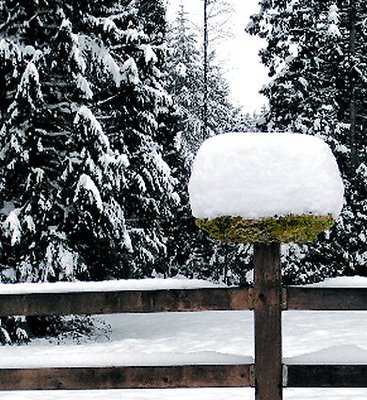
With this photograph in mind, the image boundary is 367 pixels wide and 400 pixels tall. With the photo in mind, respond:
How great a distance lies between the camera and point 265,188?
331 centimetres

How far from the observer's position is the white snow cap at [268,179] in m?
3.29

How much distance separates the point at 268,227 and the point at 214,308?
0.58 metres

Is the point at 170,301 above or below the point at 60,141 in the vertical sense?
below

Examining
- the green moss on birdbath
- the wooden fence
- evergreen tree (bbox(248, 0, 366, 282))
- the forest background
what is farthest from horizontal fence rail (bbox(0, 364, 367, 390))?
evergreen tree (bbox(248, 0, 366, 282))

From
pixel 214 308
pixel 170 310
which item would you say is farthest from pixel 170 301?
pixel 214 308

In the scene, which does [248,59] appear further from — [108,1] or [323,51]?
[108,1]

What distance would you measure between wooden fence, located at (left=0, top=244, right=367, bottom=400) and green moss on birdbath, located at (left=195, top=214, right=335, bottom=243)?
20 centimetres

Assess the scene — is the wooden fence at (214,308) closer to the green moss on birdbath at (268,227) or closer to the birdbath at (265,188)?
the green moss on birdbath at (268,227)

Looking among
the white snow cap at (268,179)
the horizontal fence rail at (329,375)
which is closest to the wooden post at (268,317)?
the horizontal fence rail at (329,375)

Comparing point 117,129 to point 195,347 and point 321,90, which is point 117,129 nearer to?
point 195,347

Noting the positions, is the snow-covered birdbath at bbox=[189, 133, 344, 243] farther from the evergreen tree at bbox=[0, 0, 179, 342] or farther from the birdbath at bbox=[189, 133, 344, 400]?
the evergreen tree at bbox=[0, 0, 179, 342]

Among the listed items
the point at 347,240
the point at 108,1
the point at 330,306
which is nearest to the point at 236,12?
the point at 347,240

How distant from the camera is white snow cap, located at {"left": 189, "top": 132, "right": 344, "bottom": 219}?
3289mm

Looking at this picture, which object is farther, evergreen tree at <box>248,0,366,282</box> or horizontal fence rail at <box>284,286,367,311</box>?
evergreen tree at <box>248,0,366,282</box>
